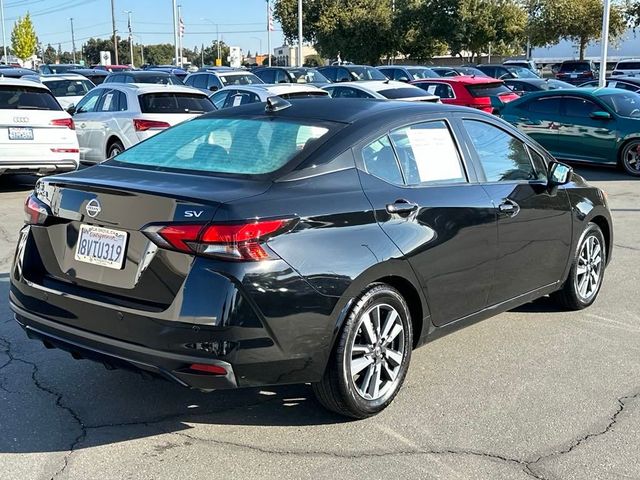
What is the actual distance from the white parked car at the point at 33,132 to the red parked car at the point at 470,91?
10.3 meters

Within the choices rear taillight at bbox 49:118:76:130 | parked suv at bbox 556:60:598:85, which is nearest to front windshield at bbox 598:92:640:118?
rear taillight at bbox 49:118:76:130

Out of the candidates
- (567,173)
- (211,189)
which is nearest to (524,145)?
(567,173)

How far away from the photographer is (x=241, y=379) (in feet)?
11.4

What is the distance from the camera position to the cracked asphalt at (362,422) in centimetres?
353

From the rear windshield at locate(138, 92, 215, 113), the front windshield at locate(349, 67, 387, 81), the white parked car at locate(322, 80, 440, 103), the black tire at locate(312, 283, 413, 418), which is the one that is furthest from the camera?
the front windshield at locate(349, 67, 387, 81)

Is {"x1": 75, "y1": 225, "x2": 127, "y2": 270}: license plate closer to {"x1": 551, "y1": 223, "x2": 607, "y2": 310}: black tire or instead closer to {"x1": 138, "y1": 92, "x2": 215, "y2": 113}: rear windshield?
{"x1": 551, "y1": 223, "x2": 607, "y2": 310}: black tire

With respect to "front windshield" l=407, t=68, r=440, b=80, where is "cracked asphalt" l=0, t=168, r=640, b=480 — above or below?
below

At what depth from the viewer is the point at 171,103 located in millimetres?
12453

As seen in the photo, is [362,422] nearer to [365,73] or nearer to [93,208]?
[93,208]

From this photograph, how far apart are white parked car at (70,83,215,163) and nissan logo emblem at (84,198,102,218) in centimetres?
845

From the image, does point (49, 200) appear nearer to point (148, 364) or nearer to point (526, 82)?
point (148, 364)

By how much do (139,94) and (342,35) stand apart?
41.9m

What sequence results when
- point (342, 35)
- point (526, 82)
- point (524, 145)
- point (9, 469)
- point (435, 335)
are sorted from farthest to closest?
point (342, 35) → point (526, 82) → point (524, 145) → point (435, 335) → point (9, 469)

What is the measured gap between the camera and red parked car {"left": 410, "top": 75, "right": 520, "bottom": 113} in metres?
19.2
